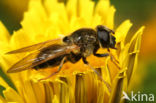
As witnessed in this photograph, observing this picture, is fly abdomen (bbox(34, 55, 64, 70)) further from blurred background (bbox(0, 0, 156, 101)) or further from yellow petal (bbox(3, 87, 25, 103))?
blurred background (bbox(0, 0, 156, 101))

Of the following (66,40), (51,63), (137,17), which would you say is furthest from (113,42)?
(137,17)

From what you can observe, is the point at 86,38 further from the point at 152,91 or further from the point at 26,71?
the point at 152,91

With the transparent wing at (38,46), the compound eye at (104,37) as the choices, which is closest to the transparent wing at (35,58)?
the transparent wing at (38,46)

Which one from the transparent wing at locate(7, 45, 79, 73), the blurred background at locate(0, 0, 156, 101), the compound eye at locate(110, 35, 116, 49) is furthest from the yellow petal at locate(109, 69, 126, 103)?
the blurred background at locate(0, 0, 156, 101)

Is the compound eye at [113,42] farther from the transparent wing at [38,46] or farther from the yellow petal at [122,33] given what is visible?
the transparent wing at [38,46]

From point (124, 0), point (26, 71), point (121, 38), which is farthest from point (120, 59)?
point (124, 0)

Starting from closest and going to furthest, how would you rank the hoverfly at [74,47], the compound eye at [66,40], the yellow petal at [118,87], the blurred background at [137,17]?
the yellow petal at [118,87]
the hoverfly at [74,47]
the compound eye at [66,40]
the blurred background at [137,17]

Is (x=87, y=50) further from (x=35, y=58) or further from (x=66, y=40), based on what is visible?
(x=35, y=58)

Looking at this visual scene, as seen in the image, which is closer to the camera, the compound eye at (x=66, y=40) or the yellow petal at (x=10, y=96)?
the yellow petal at (x=10, y=96)
